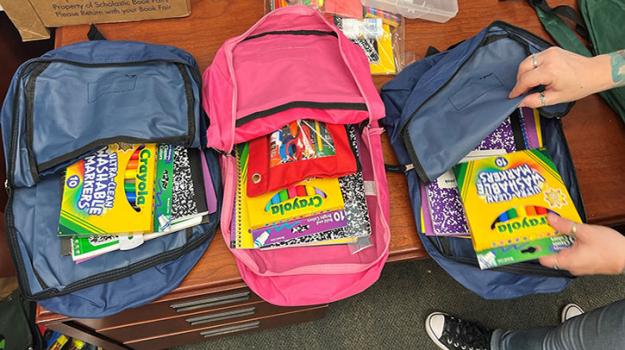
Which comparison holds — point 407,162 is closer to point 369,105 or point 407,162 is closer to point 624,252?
point 369,105

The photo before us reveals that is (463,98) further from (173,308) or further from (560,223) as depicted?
(173,308)

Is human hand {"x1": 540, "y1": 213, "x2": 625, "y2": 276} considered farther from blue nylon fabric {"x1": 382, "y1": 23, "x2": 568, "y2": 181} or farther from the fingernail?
blue nylon fabric {"x1": 382, "y1": 23, "x2": 568, "y2": 181}

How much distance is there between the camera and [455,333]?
1.27 metres

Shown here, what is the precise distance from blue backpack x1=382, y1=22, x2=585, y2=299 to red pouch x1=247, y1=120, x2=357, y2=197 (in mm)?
145

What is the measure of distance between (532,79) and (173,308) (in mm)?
840

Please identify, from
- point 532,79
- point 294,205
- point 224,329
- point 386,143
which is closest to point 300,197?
point 294,205

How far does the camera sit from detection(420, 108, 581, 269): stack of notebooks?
731 millimetres

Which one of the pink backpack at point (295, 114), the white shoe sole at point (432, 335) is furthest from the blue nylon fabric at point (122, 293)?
the white shoe sole at point (432, 335)

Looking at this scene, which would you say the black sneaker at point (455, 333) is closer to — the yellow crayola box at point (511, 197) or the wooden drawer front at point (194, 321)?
the wooden drawer front at point (194, 321)

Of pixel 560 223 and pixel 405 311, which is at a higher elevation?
pixel 560 223

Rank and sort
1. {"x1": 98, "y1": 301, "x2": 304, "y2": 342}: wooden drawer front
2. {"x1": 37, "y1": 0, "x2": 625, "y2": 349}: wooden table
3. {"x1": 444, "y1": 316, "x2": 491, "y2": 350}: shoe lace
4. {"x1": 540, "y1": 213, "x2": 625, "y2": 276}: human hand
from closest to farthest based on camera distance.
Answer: {"x1": 540, "y1": 213, "x2": 625, "y2": 276}: human hand
{"x1": 37, "y1": 0, "x2": 625, "y2": 349}: wooden table
{"x1": 98, "y1": 301, "x2": 304, "y2": 342}: wooden drawer front
{"x1": 444, "y1": 316, "x2": 491, "y2": 350}: shoe lace

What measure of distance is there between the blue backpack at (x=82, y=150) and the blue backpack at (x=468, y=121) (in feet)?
1.41

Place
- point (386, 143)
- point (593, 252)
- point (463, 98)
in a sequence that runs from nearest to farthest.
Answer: point (593, 252) < point (463, 98) < point (386, 143)

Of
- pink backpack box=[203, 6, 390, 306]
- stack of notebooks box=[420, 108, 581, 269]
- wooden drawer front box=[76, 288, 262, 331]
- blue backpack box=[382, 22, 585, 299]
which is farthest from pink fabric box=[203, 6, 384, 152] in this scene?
wooden drawer front box=[76, 288, 262, 331]
